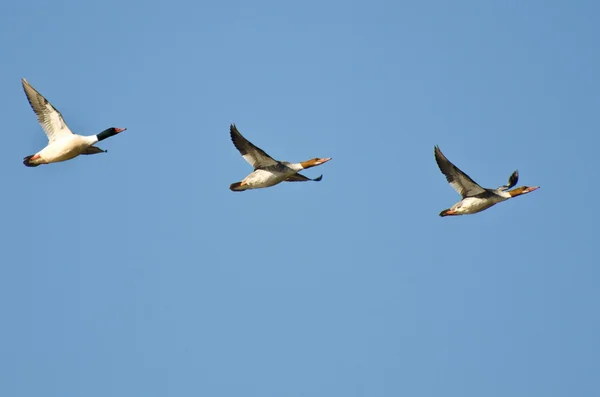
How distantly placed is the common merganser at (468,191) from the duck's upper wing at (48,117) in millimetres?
11547

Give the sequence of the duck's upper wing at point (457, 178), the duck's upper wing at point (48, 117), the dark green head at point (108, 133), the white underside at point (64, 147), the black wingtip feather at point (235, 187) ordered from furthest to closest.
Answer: the black wingtip feather at point (235, 187) → the duck's upper wing at point (457, 178) → the dark green head at point (108, 133) → the white underside at point (64, 147) → the duck's upper wing at point (48, 117)

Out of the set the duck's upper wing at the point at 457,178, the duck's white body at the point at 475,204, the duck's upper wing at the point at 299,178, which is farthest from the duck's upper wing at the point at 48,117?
the duck's white body at the point at 475,204

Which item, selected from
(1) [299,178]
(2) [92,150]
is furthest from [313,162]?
(2) [92,150]

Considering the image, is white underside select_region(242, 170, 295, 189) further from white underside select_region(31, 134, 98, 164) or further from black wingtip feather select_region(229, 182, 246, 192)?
white underside select_region(31, 134, 98, 164)

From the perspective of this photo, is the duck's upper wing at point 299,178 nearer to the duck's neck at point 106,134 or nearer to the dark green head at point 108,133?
the dark green head at point 108,133

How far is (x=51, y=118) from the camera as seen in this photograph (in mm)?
40219

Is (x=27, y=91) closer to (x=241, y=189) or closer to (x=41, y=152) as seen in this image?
(x=41, y=152)

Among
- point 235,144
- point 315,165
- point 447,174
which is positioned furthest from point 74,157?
point 447,174

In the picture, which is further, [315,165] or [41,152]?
[315,165]

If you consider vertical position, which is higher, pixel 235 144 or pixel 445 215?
pixel 235 144

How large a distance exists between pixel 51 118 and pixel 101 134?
67.7 inches

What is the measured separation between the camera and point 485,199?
42.0 m

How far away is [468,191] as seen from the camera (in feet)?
138

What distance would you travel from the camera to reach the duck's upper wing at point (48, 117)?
132ft
